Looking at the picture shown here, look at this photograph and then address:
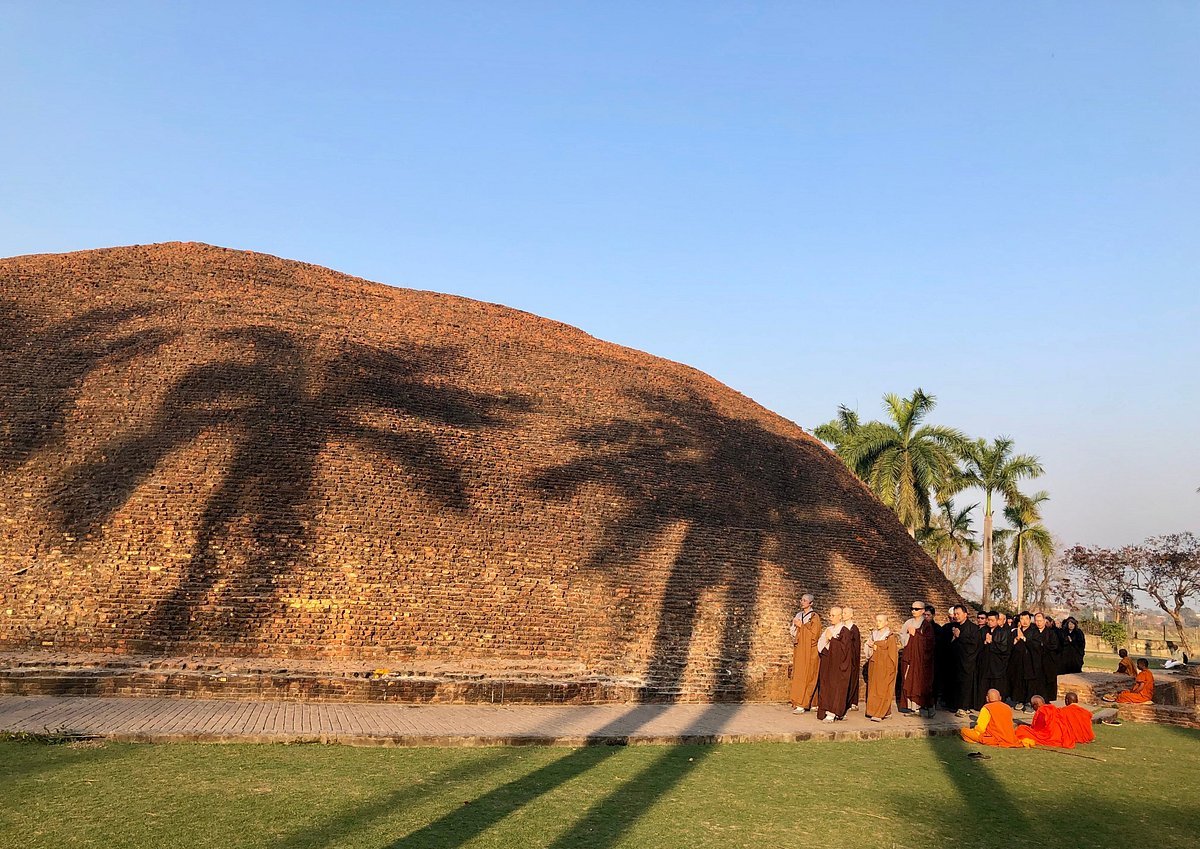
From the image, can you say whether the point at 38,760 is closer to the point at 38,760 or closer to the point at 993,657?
the point at 38,760

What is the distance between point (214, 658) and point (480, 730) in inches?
176

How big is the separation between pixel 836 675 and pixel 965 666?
8.67ft

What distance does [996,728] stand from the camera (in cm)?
1055

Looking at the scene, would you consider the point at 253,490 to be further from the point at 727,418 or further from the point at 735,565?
the point at 727,418

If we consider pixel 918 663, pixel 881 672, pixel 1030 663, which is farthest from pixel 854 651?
pixel 1030 663

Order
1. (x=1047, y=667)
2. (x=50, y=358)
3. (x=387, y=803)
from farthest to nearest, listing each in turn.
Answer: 1. (x=50, y=358)
2. (x=1047, y=667)
3. (x=387, y=803)

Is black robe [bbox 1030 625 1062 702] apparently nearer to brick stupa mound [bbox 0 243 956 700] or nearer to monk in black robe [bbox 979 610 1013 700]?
monk in black robe [bbox 979 610 1013 700]

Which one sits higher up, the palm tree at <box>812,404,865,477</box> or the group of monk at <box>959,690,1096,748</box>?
the palm tree at <box>812,404,865,477</box>

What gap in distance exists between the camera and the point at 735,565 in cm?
1623

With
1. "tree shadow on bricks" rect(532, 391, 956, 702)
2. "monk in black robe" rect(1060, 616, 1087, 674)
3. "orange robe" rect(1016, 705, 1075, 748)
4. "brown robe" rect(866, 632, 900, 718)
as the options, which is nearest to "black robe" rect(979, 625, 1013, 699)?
"brown robe" rect(866, 632, 900, 718)

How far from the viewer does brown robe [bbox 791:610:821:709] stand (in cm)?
1281

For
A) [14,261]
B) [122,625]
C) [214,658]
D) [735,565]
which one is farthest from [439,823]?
[14,261]

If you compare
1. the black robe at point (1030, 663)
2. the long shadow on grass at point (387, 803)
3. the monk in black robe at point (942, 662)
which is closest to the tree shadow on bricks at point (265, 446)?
the long shadow on grass at point (387, 803)

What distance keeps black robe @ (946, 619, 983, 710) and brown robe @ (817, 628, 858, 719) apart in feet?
7.39
